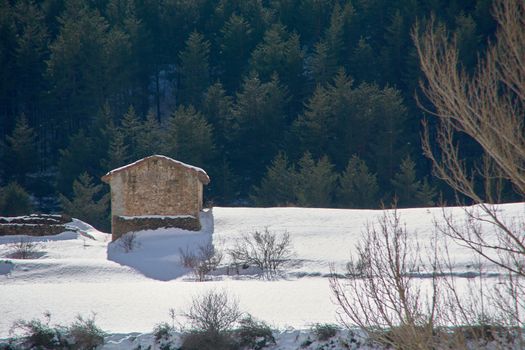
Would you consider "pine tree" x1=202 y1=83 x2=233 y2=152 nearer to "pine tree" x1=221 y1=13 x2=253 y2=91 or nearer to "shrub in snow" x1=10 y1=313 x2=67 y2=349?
"pine tree" x1=221 y1=13 x2=253 y2=91

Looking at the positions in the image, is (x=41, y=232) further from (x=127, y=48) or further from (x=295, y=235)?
(x=127, y=48)

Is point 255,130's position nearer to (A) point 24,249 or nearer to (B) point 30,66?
(B) point 30,66

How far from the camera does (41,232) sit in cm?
3052

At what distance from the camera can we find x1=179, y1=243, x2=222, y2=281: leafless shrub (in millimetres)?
24781

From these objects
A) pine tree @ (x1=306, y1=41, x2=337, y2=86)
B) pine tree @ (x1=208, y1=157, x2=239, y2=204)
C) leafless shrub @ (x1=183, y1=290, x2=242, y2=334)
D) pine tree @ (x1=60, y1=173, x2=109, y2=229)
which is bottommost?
leafless shrub @ (x1=183, y1=290, x2=242, y2=334)

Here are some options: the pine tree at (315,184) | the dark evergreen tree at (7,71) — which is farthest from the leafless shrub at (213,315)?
the dark evergreen tree at (7,71)

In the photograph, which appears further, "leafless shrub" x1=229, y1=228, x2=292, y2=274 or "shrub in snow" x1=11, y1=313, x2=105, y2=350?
"leafless shrub" x1=229, y1=228, x2=292, y2=274

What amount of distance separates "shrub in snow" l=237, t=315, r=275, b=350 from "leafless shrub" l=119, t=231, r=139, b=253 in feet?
32.7

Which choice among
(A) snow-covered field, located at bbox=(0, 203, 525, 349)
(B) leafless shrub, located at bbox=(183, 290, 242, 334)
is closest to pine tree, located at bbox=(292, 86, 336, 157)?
(A) snow-covered field, located at bbox=(0, 203, 525, 349)

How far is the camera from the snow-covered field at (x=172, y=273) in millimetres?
19750

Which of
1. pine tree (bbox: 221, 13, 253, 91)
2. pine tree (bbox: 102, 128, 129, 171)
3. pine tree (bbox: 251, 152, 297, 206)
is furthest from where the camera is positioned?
pine tree (bbox: 221, 13, 253, 91)

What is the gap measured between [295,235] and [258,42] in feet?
108

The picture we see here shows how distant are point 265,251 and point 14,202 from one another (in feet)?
70.1

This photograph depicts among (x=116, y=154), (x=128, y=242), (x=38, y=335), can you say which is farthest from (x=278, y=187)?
(x=38, y=335)
